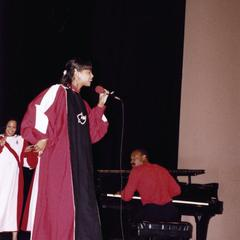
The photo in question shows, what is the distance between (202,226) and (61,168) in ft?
8.44

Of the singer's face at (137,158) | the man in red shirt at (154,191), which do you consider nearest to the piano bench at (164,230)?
the man in red shirt at (154,191)

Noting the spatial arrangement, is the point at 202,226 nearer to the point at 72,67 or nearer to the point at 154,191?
the point at 154,191

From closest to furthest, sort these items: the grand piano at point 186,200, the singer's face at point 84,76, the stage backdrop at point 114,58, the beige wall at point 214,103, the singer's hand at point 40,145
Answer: the singer's hand at point 40,145, the singer's face at point 84,76, the grand piano at point 186,200, the stage backdrop at point 114,58, the beige wall at point 214,103

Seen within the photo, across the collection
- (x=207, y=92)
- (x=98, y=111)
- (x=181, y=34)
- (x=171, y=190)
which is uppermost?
(x=181, y=34)

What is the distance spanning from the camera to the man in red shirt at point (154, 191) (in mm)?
Result: 4582

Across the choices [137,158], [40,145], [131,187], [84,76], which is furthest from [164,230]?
[40,145]

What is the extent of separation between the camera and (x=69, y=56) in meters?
6.08

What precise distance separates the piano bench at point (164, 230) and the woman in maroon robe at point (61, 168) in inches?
65.9

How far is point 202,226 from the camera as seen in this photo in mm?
4977

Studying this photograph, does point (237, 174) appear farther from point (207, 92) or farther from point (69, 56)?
point (69, 56)

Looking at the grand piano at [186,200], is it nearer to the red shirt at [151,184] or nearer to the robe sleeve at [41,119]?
the red shirt at [151,184]

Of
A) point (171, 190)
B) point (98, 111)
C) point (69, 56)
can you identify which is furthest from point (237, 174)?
point (98, 111)

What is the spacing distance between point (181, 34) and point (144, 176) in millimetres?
2937

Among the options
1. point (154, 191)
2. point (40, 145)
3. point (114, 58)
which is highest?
point (114, 58)
